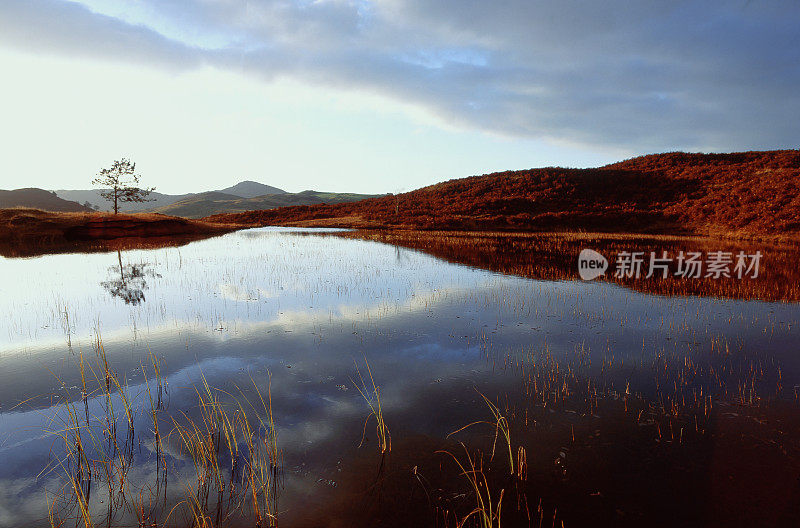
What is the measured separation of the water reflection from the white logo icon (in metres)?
20.9

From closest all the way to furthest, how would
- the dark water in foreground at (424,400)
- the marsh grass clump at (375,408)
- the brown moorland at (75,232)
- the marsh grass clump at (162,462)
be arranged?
1. the marsh grass clump at (162,462)
2. the dark water in foreground at (424,400)
3. the marsh grass clump at (375,408)
4. the brown moorland at (75,232)

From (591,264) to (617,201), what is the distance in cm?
5170

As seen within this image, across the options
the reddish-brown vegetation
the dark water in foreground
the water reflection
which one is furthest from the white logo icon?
the reddish-brown vegetation

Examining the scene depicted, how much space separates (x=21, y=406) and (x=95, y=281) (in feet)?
47.4

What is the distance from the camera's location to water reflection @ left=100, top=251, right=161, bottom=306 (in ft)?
52.6

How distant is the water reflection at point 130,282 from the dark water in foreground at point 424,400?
87 cm

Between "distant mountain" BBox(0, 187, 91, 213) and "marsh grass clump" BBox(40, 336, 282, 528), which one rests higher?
"distant mountain" BBox(0, 187, 91, 213)

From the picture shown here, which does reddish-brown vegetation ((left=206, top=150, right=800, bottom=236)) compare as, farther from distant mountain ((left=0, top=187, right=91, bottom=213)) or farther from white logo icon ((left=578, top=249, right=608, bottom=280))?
distant mountain ((left=0, top=187, right=91, bottom=213))

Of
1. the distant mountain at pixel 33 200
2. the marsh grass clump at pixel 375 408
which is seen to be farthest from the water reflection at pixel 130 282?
the distant mountain at pixel 33 200

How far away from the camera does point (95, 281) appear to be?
19.2 meters

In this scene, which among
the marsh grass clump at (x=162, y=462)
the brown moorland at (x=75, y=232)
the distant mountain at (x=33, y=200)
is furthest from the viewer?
the distant mountain at (x=33, y=200)

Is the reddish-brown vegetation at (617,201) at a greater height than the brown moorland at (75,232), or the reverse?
the reddish-brown vegetation at (617,201)

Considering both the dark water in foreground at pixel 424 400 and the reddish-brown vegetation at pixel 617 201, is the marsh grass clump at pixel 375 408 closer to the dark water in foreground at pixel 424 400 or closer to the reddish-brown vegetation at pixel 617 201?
the dark water in foreground at pixel 424 400

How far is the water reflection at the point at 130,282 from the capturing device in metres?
16.0
